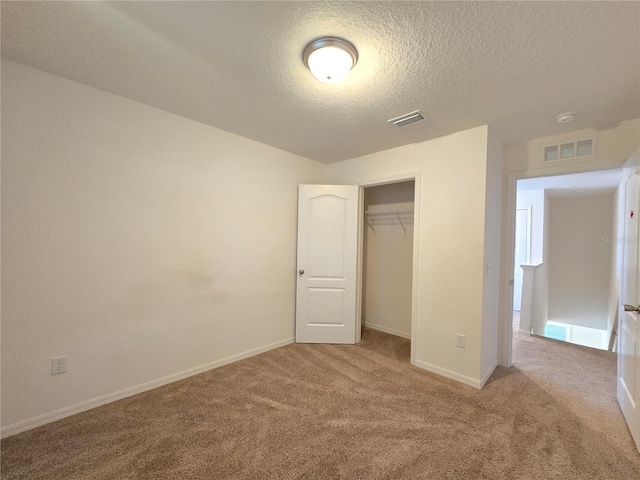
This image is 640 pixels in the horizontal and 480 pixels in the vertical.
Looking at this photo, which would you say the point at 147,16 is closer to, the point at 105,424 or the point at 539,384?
the point at 105,424

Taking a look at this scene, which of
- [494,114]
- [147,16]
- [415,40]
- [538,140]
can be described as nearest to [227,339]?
[147,16]

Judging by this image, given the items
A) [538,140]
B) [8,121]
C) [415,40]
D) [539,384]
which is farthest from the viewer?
[538,140]

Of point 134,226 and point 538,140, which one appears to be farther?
point 538,140

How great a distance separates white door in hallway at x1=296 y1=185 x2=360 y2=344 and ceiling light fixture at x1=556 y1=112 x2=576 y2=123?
194 cm

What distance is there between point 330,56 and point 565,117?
2079mm

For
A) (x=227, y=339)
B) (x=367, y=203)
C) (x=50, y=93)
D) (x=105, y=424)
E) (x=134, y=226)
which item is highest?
(x=50, y=93)

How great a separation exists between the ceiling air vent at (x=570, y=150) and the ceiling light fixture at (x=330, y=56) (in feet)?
7.57

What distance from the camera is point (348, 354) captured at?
299cm

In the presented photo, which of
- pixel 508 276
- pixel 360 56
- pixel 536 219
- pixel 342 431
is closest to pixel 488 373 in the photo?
pixel 508 276

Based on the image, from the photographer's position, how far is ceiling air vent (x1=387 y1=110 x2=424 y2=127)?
7.22 feet

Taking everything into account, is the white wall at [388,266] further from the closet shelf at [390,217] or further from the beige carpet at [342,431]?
the beige carpet at [342,431]

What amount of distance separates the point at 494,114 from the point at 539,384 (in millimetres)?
2458

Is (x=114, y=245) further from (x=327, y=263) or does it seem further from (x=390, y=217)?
(x=390, y=217)

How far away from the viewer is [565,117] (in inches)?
84.1
